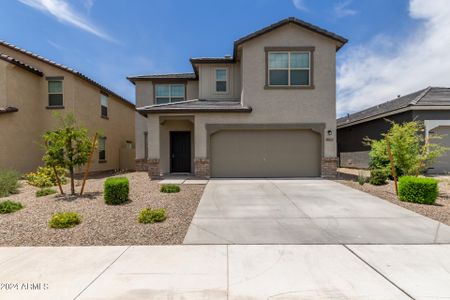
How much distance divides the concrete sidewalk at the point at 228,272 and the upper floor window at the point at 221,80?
37.5 feet

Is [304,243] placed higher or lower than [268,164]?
lower

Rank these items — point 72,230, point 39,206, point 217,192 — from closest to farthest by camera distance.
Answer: point 72,230
point 39,206
point 217,192

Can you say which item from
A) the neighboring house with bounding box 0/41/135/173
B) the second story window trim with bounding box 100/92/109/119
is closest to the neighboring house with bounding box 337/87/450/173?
the neighboring house with bounding box 0/41/135/173

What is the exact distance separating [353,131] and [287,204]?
52.2 ft

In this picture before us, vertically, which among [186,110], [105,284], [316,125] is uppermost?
[186,110]

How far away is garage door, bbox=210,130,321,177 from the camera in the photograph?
498 inches

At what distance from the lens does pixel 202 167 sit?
1231 cm

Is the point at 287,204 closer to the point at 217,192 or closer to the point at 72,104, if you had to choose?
the point at 217,192

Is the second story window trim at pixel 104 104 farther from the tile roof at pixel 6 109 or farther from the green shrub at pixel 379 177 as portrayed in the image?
the green shrub at pixel 379 177

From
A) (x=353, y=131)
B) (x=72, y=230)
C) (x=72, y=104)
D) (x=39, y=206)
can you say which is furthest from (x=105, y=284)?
(x=353, y=131)

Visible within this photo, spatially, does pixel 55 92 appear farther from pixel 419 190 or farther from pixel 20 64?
pixel 419 190

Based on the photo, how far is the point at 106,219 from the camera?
5867 millimetres

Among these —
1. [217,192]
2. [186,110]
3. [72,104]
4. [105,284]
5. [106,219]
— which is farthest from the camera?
[72,104]

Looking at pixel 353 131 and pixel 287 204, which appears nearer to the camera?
pixel 287 204
